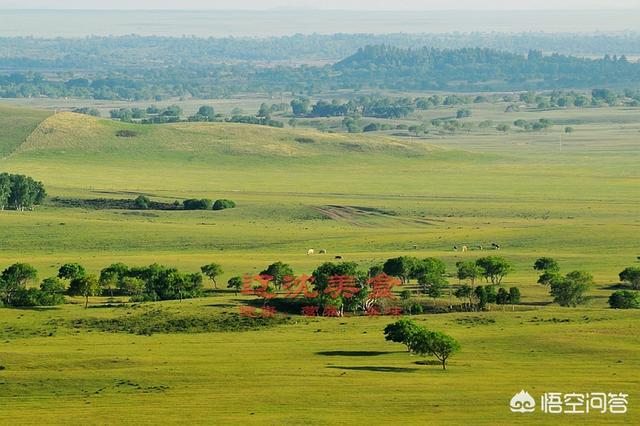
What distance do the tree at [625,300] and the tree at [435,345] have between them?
847 inches

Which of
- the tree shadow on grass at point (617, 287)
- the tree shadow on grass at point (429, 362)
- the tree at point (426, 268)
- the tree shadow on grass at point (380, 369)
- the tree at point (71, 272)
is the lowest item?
the tree shadow on grass at point (380, 369)

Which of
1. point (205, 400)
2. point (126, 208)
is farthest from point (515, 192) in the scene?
point (205, 400)

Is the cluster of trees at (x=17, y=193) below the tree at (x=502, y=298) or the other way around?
the other way around

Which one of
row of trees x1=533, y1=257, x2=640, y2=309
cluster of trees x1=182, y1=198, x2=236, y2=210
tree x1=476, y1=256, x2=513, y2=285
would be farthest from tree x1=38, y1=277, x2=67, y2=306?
cluster of trees x1=182, y1=198, x2=236, y2=210

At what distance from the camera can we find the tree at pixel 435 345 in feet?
232

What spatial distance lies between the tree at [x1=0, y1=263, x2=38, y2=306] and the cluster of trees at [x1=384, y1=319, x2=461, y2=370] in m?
29.6

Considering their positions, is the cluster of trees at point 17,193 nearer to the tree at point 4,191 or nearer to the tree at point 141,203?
the tree at point 4,191

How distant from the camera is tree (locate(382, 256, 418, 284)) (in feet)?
320

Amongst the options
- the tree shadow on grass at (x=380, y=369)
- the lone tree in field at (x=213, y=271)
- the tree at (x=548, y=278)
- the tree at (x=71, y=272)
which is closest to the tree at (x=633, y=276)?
the tree at (x=548, y=278)

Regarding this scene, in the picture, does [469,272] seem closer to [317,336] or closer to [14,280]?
[317,336]

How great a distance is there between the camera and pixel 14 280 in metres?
94.2

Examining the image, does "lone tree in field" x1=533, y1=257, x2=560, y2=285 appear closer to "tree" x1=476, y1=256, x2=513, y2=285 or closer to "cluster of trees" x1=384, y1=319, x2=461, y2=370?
"tree" x1=476, y1=256, x2=513, y2=285

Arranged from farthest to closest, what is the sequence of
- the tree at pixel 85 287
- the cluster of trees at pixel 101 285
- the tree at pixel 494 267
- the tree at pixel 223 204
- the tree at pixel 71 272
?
the tree at pixel 223 204
the tree at pixel 494 267
the tree at pixel 71 272
the cluster of trees at pixel 101 285
the tree at pixel 85 287

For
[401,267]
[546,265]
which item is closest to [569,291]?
[401,267]
